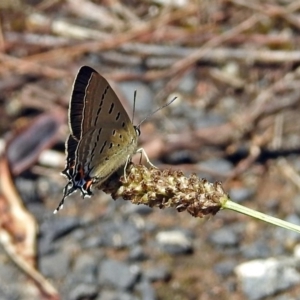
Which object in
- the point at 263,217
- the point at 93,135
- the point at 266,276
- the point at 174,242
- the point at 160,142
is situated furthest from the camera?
the point at 160,142

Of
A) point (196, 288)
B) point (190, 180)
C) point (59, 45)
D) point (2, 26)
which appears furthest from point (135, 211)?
point (190, 180)

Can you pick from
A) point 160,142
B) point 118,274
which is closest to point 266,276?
point 118,274

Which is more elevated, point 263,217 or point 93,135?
point 263,217

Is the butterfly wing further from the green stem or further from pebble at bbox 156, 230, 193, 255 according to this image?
pebble at bbox 156, 230, 193, 255

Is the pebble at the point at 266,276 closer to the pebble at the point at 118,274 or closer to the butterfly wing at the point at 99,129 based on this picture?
the pebble at the point at 118,274

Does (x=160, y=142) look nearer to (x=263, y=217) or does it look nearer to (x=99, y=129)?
(x=99, y=129)

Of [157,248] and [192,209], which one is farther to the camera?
[157,248]

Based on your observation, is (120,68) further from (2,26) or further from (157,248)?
(157,248)

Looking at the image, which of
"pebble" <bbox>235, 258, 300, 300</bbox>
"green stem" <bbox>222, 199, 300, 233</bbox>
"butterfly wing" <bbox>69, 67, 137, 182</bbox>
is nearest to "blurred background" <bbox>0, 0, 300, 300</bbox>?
"pebble" <bbox>235, 258, 300, 300</bbox>
